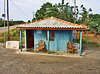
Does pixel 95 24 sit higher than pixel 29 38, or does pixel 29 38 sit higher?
pixel 95 24

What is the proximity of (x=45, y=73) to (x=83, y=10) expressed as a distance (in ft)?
98.5

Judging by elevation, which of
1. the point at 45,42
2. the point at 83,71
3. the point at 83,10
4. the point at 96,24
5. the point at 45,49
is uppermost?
the point at 83,10

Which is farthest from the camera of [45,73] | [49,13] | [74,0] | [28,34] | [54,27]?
[49,13]

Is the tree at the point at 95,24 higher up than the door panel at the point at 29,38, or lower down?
higher up

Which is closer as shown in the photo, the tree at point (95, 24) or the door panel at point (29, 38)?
the door panel at point (29, 38)

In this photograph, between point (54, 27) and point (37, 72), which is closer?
point (37, 72)

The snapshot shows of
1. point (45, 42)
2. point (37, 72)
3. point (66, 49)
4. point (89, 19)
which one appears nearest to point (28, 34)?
point (45, 42)

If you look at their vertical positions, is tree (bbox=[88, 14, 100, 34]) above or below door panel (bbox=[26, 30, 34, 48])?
above

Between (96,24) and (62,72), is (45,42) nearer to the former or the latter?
(62,72)

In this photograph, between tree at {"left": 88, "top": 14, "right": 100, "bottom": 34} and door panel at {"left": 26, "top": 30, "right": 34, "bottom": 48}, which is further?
tree at {"left": 88, "top": 14, "right": 100, "bottom": 34}

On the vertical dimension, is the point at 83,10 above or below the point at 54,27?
above

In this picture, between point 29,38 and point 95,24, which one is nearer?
point 29,38

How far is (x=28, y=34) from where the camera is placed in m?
11.7

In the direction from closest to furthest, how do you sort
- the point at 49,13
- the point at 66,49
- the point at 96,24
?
1. the point at 66,49
2. the point at 96,24
3. the point at 49,13
